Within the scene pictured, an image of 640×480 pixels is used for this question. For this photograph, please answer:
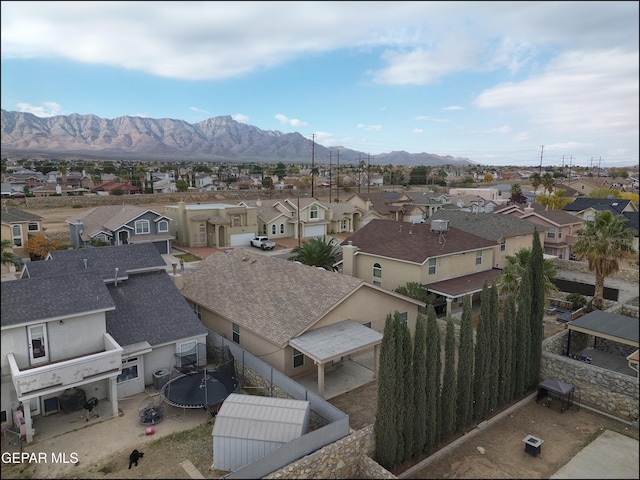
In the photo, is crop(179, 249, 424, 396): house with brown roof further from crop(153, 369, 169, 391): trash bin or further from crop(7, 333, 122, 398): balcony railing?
crop(7, 333, 122, 398): balcony railing

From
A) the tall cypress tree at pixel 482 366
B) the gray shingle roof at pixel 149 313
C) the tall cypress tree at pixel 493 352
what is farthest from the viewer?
the gray shingle roof at pixel 149 313

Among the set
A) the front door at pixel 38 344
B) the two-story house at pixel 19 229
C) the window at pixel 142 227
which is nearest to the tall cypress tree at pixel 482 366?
the front door at pixel 38 344

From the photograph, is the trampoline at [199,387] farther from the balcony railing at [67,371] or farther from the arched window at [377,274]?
the arched window at [377,274]

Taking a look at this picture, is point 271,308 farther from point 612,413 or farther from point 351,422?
point 612,413

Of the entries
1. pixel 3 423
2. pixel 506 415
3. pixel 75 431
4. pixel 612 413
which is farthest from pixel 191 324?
pixel 612 413

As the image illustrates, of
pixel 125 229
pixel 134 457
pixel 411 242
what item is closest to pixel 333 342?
pixel 134 457

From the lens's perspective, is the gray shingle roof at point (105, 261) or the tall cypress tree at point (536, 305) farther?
the gray shingle roof at point (105, 261)
